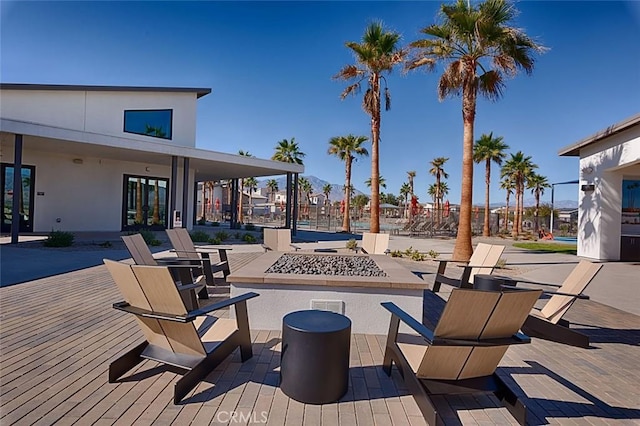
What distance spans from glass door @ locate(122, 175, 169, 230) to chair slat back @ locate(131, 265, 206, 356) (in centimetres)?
1593

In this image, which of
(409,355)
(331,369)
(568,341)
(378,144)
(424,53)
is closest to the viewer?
(331,369)

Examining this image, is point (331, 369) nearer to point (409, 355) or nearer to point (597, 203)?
point (409, 355)

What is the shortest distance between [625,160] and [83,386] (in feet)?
45.4

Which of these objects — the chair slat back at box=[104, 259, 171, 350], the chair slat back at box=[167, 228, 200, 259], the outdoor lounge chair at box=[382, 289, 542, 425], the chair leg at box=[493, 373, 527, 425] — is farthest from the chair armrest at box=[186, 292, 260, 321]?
the chair slat back at box=[167, 228, 200, 259]

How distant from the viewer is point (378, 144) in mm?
14508

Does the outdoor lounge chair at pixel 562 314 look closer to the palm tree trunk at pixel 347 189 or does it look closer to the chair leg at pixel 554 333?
the chair leg at pixel 554 333

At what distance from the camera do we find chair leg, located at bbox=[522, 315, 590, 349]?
3473 millimetres

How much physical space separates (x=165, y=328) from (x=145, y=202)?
16327 millimetres

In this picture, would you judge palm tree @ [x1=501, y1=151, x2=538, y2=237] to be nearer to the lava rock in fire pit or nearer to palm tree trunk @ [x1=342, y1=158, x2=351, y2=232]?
palm tree trunk @ [x1=342, y1=158, x2=351, y2=232]

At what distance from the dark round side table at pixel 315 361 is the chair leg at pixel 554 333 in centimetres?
198

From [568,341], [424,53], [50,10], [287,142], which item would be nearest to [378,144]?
[424,53]

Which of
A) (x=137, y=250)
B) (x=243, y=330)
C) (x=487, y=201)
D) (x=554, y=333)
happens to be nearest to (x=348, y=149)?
(x=487, y=201)

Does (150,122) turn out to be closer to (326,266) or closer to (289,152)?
(289,152)

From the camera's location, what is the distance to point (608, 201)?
12.3 m
